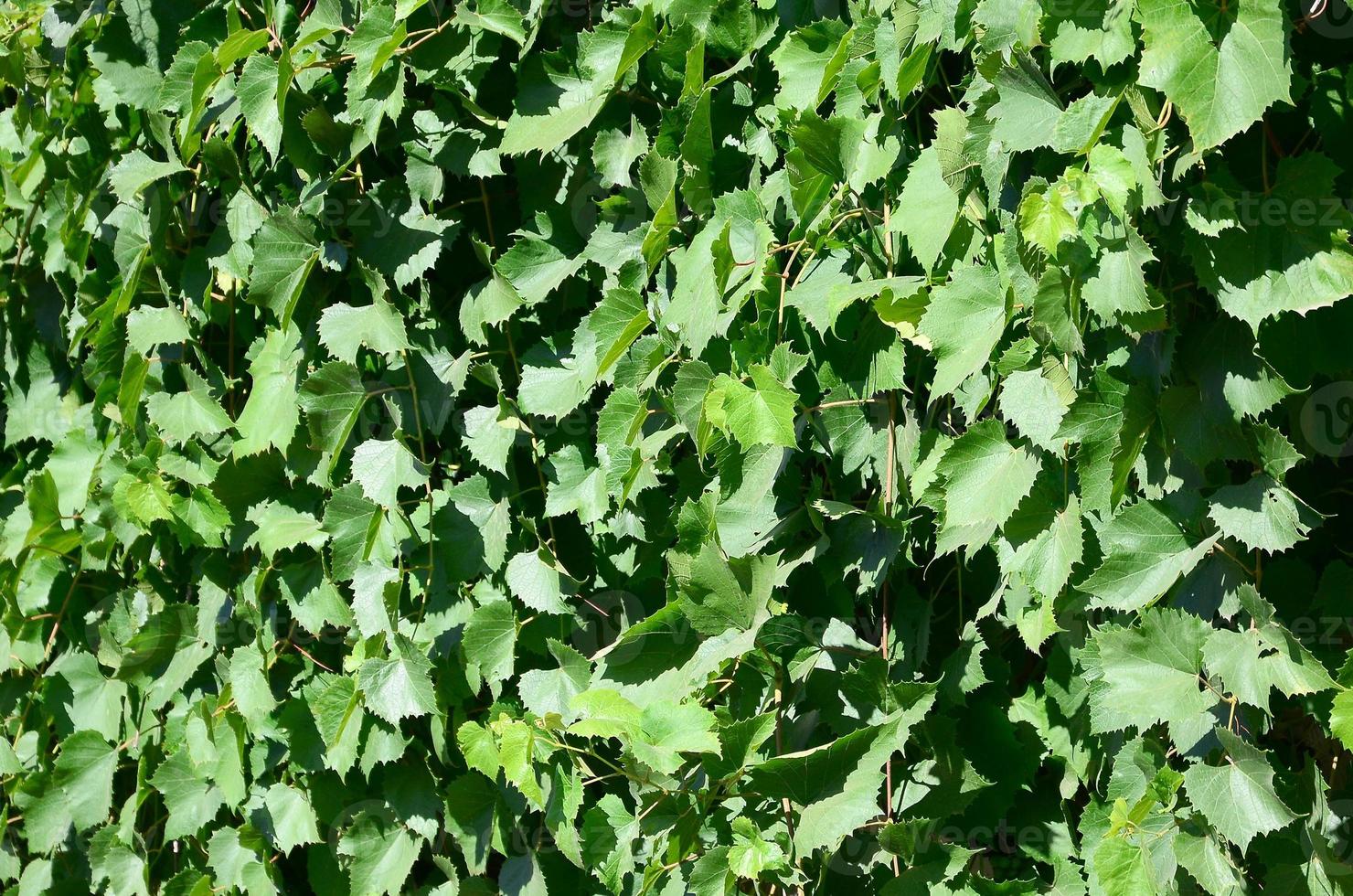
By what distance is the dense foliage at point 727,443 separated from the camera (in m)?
1.27

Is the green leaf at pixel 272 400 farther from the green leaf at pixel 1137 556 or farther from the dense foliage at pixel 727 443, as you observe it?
the green leaf at pixel 1137 556

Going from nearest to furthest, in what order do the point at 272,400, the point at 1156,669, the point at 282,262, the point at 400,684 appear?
the point at 1156,669, the point at 400,684, the point at 282,262, the point at 272,400

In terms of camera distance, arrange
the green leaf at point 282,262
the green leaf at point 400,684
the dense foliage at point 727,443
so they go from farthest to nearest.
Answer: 1. the green leaf at point 282,262
2. the green leaf at point 400,684
3. the dense foliage at point 727,443

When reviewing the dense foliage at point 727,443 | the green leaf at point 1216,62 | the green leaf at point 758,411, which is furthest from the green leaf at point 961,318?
the green leaf at point 1216,62

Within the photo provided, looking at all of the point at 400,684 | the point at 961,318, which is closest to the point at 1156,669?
the point at 961,318

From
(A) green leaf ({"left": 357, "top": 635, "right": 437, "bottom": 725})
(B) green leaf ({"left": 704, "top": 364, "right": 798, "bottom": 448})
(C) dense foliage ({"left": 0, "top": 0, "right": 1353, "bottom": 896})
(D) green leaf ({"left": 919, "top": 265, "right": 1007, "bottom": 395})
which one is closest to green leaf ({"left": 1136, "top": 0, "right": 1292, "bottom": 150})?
(C) dense foliage ({"left": 0, "top": 0, "right": 1353, "bottom": 896})

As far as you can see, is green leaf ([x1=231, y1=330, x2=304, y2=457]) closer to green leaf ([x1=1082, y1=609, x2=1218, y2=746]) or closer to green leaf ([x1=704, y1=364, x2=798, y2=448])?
green leaf ([x1=704, y1=364, x2=798, y2=448])

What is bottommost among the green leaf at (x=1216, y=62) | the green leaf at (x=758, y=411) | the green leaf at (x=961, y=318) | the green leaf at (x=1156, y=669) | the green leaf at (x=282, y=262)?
the green leaf at (x=282, y=262)

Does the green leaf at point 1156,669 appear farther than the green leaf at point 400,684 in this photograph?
No

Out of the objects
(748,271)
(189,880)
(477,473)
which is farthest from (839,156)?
(189,880)

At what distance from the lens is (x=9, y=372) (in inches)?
126

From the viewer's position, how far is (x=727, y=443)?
63.2 inches

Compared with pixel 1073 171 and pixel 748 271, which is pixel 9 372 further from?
pixel 1073 171

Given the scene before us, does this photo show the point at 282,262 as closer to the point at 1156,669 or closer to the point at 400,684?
the point at 400,684
